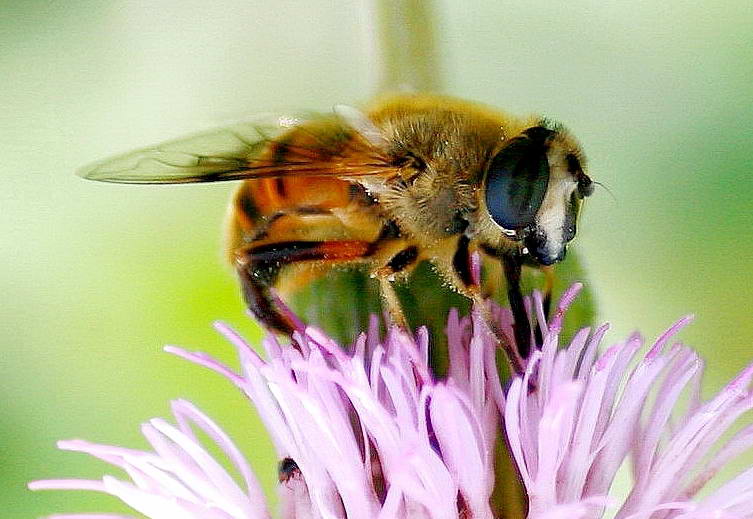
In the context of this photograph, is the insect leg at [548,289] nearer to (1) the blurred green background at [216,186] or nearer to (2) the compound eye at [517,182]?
(2) the compound eye at [517,182]

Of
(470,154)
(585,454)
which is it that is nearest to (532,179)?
(470,154)

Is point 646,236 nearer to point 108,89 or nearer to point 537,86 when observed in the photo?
point 537,86

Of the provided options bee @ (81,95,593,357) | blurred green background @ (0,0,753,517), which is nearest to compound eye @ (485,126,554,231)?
bee @ (81,95,593,357)

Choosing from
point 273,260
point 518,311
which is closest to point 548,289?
point 518,311

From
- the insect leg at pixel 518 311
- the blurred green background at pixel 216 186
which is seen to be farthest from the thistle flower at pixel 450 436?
the blurred green background at pixel 216 186

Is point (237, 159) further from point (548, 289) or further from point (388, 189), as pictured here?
point (548, 289)
